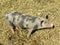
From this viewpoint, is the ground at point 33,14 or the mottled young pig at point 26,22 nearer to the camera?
the ground at point 33,14

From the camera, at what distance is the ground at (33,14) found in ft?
24.4

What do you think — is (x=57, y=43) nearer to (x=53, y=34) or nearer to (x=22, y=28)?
(x=53, y=34)

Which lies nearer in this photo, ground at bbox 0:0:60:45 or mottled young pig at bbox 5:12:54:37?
ground at bbox 0:0:60:45

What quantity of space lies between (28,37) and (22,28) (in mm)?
432

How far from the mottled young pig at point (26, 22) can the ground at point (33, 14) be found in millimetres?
162

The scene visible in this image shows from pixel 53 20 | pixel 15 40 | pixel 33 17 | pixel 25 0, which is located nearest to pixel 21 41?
pixel 15 40

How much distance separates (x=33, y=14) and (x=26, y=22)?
2.63 feet

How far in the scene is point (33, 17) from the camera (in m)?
7.78

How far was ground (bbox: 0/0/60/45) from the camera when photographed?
7.44m

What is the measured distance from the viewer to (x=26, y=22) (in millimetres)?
7688

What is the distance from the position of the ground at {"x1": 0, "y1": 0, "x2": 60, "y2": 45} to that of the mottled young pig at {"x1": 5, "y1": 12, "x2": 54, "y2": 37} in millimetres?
162

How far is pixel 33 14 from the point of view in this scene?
8.41 metres

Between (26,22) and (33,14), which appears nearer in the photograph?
(26,22)

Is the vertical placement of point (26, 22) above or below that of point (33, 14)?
below
